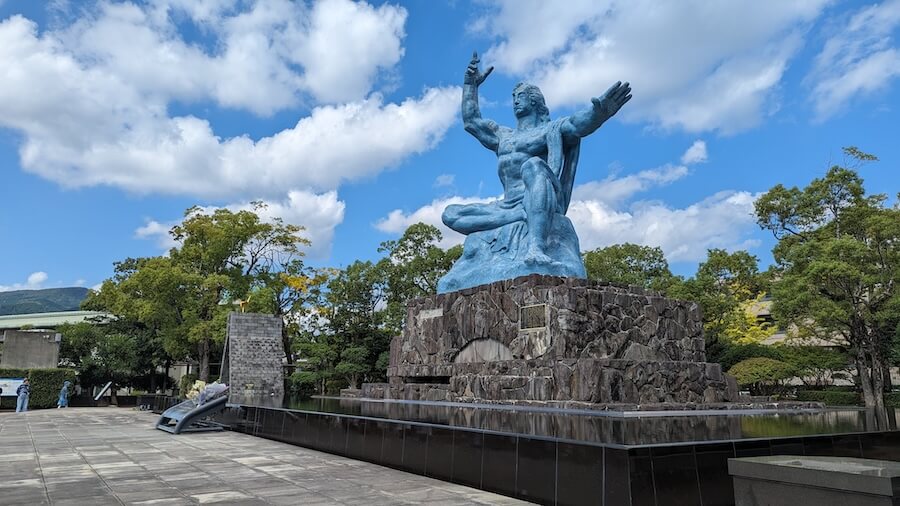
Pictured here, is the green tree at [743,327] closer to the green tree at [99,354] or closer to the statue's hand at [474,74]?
the statue's hand at [474,74]

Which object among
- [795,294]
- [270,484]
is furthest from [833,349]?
[270,484]

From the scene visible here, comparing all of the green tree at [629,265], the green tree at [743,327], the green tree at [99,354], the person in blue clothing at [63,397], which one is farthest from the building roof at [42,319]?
the green tree at [743,327]

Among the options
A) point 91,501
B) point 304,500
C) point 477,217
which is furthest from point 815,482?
point 477,217

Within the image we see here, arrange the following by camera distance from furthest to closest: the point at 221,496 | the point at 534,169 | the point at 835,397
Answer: the point at 835,397, the point at 534,169, the point at 221,496

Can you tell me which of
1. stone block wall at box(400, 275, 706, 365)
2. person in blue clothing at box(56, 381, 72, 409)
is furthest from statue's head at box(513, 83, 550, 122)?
person in blue clothing at box(56, 381, 72, 409)

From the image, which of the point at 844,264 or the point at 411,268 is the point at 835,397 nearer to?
the point at 844,264

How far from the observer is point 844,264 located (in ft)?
53.5

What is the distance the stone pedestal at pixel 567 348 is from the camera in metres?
8.19

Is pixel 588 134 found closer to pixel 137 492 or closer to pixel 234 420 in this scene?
pixel 234 420

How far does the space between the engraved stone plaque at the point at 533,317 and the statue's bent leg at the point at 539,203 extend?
5.92 ft

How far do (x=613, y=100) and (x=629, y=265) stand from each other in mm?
13408

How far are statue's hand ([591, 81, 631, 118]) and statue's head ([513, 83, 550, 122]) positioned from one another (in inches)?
68.1

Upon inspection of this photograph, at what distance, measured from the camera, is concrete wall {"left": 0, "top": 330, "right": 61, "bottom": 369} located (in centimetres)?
2200

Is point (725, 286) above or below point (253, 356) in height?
above
